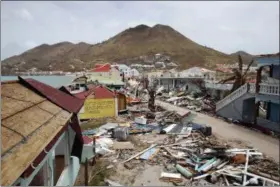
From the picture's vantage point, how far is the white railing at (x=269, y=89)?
67.8 feet

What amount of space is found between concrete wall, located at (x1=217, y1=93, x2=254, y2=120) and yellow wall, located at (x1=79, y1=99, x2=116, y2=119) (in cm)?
Answer: 1141

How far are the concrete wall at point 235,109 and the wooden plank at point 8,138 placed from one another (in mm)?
23216

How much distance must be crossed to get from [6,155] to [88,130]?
799 inches

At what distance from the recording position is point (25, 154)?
130 inches

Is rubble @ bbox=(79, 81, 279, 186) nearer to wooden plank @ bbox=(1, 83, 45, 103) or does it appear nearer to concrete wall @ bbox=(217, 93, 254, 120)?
concrete wall @ bbox=(217, 93, 254, 120)

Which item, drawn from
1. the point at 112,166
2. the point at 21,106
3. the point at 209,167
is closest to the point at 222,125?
the point at 209,167

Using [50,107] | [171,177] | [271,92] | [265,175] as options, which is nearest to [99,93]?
[271,92]

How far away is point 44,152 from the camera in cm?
386

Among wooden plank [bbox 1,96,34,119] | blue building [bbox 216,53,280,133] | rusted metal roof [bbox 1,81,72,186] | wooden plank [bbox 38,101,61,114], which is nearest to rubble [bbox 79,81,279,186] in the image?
blue building [bbox 216,53,280,133]

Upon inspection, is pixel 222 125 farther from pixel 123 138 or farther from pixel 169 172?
pixel 169 172

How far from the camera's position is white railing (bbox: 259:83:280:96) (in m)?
20.7

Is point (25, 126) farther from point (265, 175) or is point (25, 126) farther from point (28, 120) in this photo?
point (265, 175)

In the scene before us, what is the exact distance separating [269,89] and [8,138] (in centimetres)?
2148

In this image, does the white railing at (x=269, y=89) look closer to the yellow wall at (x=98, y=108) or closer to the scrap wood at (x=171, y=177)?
the scrap wood at (x=171, y=177)
